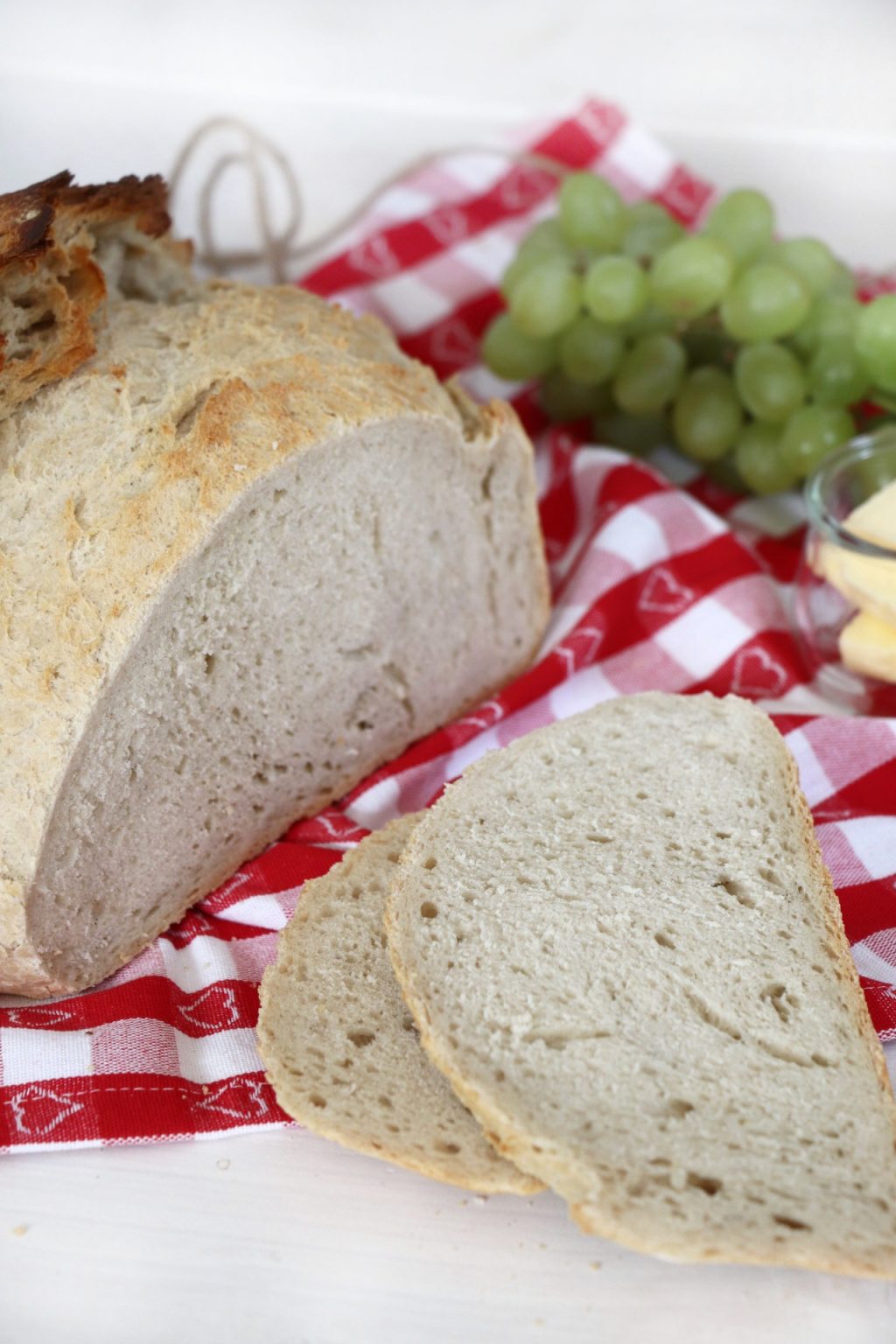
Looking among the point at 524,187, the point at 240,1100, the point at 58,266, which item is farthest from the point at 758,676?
the point at 524,187

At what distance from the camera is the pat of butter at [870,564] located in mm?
2674

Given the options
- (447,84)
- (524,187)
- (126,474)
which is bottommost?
(126,474)

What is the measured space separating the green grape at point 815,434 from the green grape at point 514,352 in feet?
2.10

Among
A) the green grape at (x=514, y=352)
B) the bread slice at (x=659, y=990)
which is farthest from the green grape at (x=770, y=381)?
the bread slice at (x=659, y=990)

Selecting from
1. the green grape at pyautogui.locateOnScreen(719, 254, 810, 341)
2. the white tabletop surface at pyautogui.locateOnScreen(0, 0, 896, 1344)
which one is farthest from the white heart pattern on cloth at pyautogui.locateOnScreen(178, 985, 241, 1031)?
the green grape at pyautogui.locateOnScreen(719, 254, 810, 341)

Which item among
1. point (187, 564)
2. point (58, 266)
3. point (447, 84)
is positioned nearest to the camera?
point (187, 564)

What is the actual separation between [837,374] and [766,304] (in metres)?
0.24

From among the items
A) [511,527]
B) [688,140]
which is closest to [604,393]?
[511,527]

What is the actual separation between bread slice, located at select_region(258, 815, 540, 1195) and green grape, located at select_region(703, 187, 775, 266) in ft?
6.01

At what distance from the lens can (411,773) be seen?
266 centimetres

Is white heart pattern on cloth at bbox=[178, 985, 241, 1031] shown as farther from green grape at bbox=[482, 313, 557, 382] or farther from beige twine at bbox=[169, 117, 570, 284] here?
beige twine at bbox=[169, 117, 570, 284]

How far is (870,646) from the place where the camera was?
2734 millimetres

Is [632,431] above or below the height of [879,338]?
below

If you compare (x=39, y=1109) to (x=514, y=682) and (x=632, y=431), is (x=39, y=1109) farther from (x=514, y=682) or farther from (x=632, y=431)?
(x=632, y=431)
